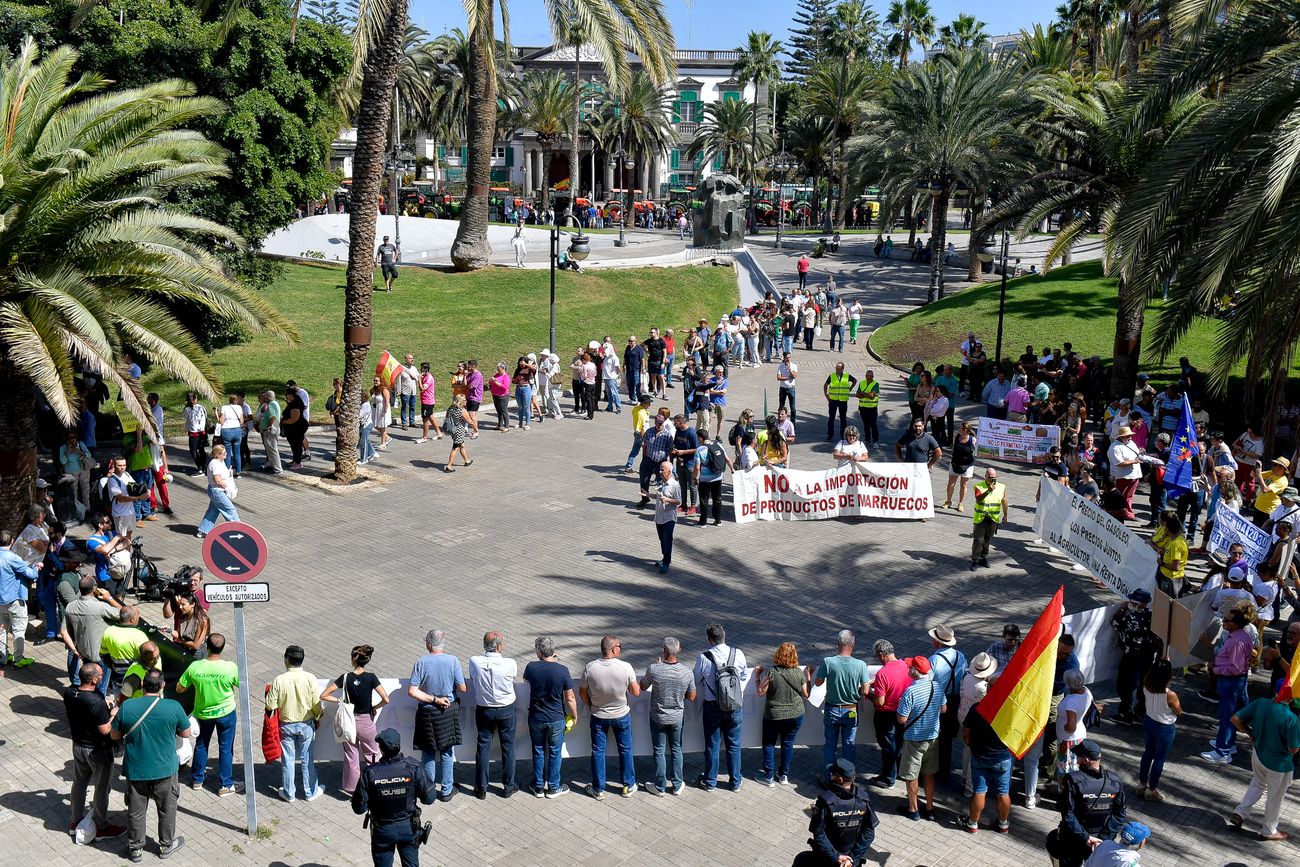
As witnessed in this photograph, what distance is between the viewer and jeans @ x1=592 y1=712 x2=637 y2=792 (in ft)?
32.0

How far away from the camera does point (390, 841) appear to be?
786cm

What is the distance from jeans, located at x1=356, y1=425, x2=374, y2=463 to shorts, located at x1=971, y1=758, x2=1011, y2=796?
1302cm

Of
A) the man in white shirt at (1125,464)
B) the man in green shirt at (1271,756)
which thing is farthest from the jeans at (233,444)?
the man in green shirt at (1271,756)

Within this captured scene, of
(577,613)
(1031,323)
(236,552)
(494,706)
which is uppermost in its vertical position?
(1031,323)

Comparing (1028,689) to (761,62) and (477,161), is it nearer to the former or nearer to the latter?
(477,161)

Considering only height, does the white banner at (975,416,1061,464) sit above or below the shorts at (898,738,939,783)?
above

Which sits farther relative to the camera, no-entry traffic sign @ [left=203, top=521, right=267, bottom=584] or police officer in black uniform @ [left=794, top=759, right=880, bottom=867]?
no-entry traffic sign @ [left=203, top=521, right=267, bottom=584]

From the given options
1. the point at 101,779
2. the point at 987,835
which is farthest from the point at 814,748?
the point at 101,779

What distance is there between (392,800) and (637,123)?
64.7m

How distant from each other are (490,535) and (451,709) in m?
7.12

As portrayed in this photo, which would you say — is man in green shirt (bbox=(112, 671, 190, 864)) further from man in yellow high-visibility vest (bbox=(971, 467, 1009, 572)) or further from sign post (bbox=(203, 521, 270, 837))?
man in yellow high-visibility vest (bbox=(971, 467, 1009, 572))

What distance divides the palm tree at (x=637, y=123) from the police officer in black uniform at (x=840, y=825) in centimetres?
6206

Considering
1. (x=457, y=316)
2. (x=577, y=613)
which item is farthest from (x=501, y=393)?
(x=457, y=316)

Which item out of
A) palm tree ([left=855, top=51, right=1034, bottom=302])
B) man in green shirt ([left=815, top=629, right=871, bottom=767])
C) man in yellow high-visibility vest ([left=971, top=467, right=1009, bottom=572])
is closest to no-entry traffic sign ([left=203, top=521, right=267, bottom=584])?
man in green shirt ([left=815, top=629, right=871, bottom=767])
